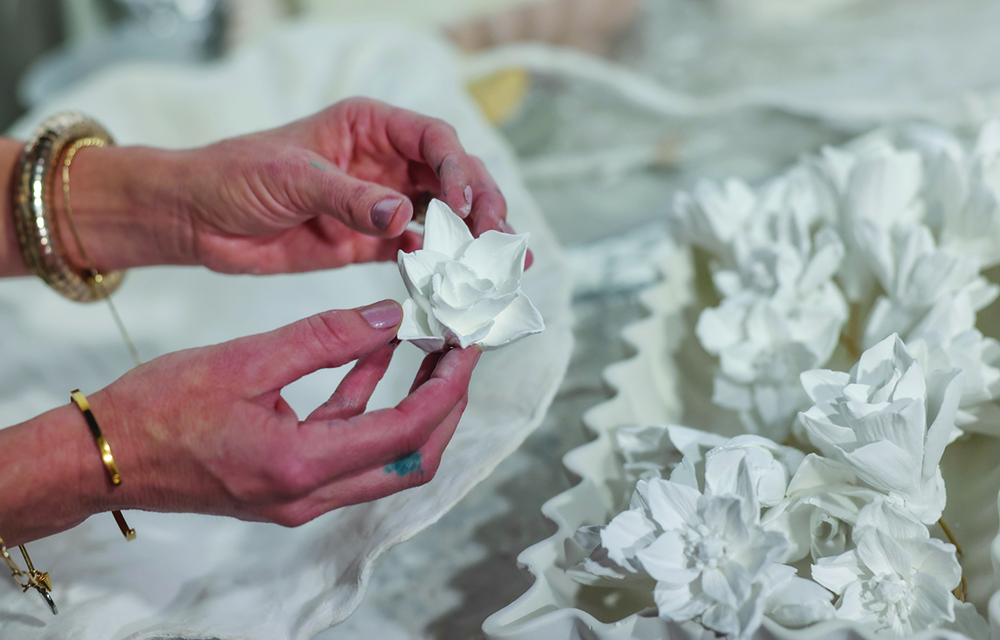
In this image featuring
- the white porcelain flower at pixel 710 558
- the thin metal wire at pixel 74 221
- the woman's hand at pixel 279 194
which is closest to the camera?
the white porcelain flower at pixel 710 558

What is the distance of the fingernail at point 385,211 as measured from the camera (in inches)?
12.7

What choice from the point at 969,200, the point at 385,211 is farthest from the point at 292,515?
the point at 969,200

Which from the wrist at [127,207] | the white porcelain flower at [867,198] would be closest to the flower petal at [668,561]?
the white porcelain flower at [867,198]

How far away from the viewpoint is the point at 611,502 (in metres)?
0.35

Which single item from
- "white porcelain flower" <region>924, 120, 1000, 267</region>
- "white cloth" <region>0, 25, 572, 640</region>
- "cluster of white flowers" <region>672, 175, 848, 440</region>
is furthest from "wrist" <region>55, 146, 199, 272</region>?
"white porcelain flower" <region>924, 120, 1000, 267</region>

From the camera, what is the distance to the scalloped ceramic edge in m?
0.26

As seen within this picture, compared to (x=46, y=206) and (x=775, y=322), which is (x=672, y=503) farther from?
(x=46, y=206)

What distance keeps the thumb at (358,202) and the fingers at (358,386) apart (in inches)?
2.2

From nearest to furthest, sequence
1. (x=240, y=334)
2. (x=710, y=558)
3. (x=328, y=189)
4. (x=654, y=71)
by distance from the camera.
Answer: (x=710, y=558)
(x=328, y=189)
(x=240, y=334)
(x=654, y=71)

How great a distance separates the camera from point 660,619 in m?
0.26

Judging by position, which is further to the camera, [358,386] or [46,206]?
[46,206]

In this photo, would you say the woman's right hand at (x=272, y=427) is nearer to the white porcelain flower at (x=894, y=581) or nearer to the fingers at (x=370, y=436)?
the fingers at (x=370, y=436)

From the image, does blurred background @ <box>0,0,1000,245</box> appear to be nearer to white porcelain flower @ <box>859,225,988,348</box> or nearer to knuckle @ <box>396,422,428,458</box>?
white porcelain flower @ <box>859,225,988,348</box>

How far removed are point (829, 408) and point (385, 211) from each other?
20cm
